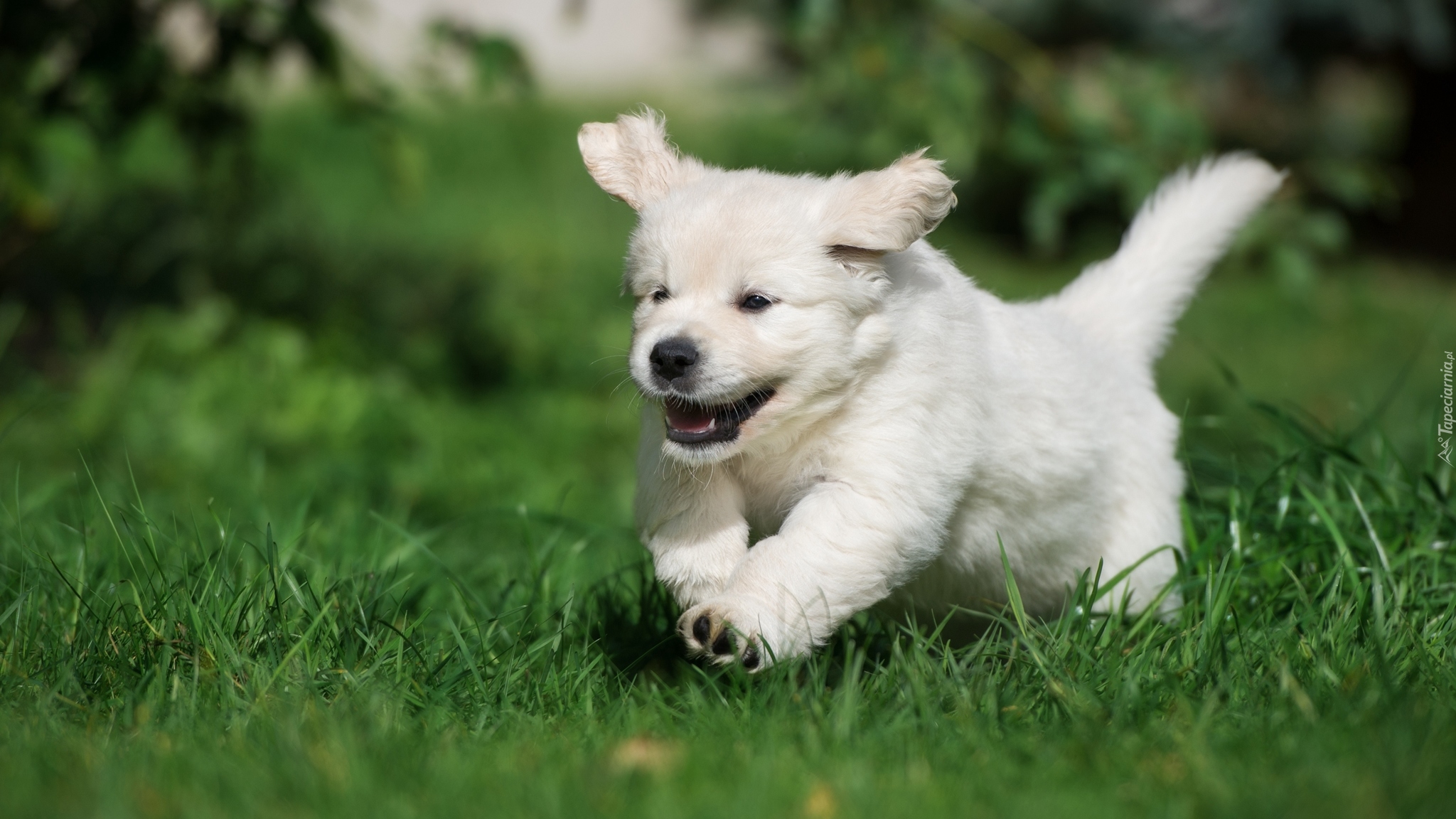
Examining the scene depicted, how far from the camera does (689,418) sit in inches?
103

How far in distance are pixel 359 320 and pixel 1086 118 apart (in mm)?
3682

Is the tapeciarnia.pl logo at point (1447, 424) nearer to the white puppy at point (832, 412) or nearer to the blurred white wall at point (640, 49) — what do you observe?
the white puppy at point (832, 412)

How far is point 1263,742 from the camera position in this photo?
85.5 inches

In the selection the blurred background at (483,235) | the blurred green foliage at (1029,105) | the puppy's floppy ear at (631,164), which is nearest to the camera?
the puppy's floppy ear at (631,164)

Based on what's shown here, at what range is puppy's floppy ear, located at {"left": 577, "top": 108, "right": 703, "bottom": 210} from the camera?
289 cm

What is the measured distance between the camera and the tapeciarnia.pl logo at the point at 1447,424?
3701mm

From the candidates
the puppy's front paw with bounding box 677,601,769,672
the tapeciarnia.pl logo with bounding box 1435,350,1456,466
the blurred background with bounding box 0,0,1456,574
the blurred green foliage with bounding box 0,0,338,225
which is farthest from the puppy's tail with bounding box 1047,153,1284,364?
the blurred green foliage with bounding box 0,0,338,225

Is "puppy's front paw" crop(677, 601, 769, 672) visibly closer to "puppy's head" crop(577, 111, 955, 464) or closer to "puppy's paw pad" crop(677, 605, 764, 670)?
"puppy's paw pad" crop(677, 605, 764, 670)

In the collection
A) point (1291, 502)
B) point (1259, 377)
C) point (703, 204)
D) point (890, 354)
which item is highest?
point (703, 204)

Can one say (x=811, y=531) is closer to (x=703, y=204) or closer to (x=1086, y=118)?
(x=703, y=204)

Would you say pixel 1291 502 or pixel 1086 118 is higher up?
pixel 1086 118

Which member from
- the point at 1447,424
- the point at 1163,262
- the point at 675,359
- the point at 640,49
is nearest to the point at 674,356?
the point at 675,359

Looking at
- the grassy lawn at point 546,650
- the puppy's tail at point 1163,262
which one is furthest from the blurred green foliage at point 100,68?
the puppy's tail at point 1163,262

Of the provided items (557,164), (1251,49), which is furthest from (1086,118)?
(557,164)
